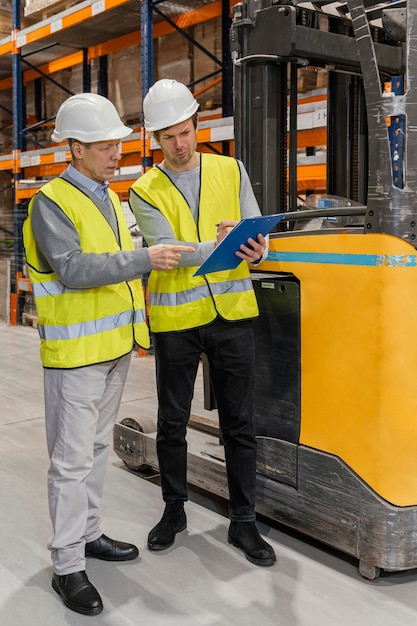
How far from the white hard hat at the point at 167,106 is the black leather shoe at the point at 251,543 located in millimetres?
1635

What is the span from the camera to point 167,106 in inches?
111

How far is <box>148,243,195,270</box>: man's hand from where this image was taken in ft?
8.63

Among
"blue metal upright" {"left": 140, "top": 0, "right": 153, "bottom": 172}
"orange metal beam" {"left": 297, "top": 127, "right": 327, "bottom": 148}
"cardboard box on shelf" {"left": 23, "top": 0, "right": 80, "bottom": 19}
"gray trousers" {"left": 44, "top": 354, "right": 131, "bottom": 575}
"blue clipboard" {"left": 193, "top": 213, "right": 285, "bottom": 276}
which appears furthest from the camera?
"cardboard box on shelf" {"left": 23, "top": 0, "right": 80, "bottom": 19}

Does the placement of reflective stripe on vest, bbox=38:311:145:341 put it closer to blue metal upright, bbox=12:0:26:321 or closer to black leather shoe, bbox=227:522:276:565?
black leather shoe, bbox=227:522:276:565

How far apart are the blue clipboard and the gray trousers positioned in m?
0.52

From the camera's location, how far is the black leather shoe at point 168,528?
311 cm

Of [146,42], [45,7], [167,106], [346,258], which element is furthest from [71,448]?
[45,7]

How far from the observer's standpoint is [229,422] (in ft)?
9.96

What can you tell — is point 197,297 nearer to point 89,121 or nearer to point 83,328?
point 83,328

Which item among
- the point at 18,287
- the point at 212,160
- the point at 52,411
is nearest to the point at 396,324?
the point at 212,160

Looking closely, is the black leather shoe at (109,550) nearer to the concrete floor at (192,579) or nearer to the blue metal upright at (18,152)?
the concrete floor at (192,579)

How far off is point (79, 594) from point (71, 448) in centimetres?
51

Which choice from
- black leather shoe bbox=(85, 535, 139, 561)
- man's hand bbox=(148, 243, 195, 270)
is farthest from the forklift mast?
black leather shoe bbox=(85, 535, 139, 561)

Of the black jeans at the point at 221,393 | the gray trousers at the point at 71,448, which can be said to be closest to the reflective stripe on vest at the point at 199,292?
the black jeans at the point at 221,393
